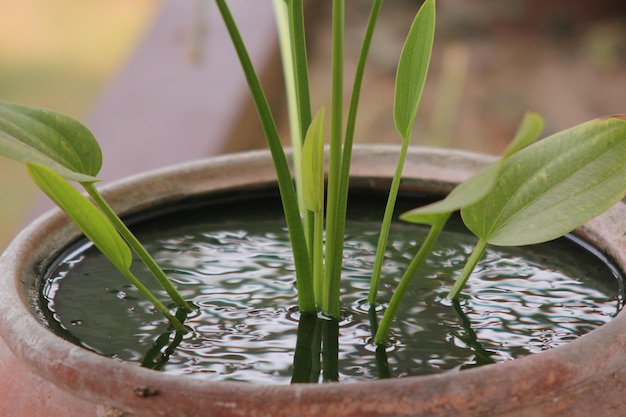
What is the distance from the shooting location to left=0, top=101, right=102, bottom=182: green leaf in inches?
22.3

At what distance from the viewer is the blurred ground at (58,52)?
261 cm

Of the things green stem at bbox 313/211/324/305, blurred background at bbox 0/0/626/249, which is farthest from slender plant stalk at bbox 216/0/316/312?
blurred background at bbox 0/0/626/249

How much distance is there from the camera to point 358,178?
34.5 inches

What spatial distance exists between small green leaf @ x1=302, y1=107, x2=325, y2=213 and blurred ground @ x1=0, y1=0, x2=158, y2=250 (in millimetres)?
1750

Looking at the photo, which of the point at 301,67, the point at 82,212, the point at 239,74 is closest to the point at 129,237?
the point at 82,212

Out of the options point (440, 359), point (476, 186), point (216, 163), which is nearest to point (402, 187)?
point (216, 163)

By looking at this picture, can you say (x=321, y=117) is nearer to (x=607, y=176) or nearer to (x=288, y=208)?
(x=288, y=208)

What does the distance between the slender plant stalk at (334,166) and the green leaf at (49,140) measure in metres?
0.16

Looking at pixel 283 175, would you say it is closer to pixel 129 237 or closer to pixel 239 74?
pixel 129 237

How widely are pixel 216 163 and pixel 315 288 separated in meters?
0.21

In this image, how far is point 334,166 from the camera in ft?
2.04

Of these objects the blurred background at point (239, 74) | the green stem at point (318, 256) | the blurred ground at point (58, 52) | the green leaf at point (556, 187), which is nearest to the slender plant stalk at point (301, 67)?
the green stem at point (318, 256)

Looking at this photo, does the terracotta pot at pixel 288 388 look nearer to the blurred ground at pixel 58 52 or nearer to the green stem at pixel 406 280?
the green stem at pixel 406 280

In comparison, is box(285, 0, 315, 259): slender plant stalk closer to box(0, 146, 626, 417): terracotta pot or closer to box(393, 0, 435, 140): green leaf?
box(393, 0, 435, 140): green leaf
